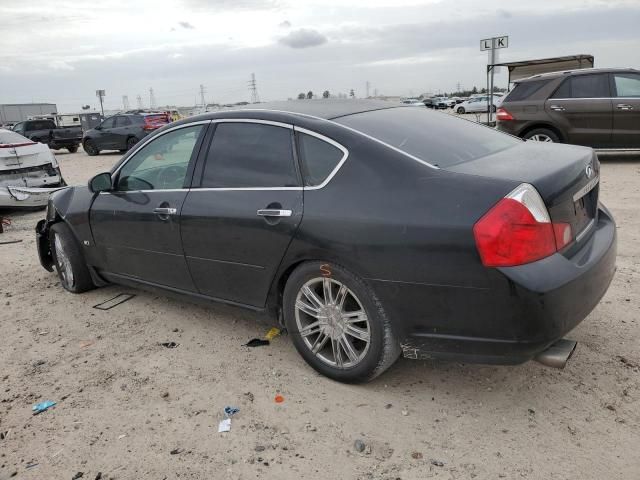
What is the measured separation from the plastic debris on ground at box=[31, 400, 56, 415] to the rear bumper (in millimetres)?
2066

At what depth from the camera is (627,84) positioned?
10.2 m

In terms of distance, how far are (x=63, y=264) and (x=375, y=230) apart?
11.7 feet

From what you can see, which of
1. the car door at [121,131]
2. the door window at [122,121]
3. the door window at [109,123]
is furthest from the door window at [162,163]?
the door window at [109,123]

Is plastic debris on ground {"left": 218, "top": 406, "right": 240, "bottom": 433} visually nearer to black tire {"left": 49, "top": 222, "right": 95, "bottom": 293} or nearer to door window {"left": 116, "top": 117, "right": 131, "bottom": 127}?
black tire {"left": 49, "top": 222, "right": 95, "bottom": 293}

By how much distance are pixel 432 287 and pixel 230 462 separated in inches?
49.9

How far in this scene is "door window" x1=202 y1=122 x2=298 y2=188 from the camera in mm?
3328

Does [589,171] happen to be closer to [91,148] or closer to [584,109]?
[584,109]

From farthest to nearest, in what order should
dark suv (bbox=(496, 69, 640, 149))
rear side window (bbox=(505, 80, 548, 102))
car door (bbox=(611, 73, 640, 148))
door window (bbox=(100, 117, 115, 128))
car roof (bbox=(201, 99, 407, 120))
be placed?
door window (bbox=(100, 117, 115, 128))
rear side window (bbox=(505, 80, 548, 102))
dark suv (bbox=(496, 69, 640, 149))
car door (bbox=(611, 73, 640, 148))
car roof (bbox=(201, 99, 407, 120))

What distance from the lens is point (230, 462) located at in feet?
8.67

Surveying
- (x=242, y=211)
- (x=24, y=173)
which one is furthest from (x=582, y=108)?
(x=24, y=173)

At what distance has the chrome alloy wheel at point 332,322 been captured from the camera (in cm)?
306

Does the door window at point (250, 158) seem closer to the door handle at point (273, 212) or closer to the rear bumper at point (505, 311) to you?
the door handle at point (273, 212)

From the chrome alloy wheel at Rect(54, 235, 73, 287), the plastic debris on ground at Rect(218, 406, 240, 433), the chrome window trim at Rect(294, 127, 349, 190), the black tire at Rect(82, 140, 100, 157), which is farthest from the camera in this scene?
the black tire at Rect(82, 140, 100, 157)

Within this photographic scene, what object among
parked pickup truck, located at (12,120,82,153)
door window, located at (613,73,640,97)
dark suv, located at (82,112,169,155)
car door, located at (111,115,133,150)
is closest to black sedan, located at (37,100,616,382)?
door window, located at (613,73,640,97)
